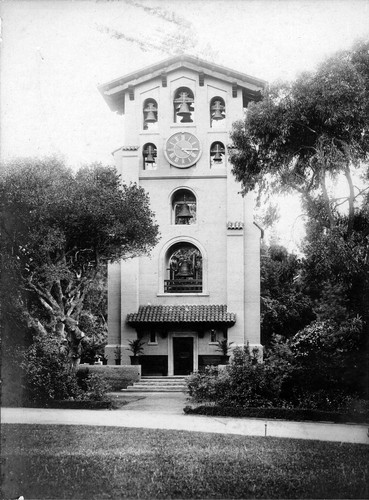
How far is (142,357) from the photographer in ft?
88.1

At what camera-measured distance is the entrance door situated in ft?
89.6

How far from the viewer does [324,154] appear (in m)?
17.7

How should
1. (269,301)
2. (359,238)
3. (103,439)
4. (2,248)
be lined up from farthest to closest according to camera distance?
(269,301) < (2,248) < (359,238) < (103,439)

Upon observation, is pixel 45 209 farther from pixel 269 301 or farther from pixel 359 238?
pixel 269 301

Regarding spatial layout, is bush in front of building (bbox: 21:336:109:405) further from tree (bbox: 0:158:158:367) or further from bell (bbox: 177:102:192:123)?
bell (bbox: 177:102:192:123)

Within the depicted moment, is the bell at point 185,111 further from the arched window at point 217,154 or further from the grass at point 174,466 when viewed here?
the grass at point 174,466

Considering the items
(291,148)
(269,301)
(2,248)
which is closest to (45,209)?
(2,248)

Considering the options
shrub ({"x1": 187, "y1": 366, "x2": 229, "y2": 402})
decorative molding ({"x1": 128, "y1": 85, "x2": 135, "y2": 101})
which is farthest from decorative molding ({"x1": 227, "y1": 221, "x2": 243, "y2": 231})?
shrub ({"x1": 187, "y1": 366, "x2": 229, "y2": 402})

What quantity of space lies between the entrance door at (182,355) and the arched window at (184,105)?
35.9 ft

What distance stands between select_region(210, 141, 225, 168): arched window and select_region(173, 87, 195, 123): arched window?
1.78m

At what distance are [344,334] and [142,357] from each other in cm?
1239

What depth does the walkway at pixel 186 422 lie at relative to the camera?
13484 mm

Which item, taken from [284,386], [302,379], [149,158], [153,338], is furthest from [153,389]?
[149,158]

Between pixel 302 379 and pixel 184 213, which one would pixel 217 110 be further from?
pixel 302 379
